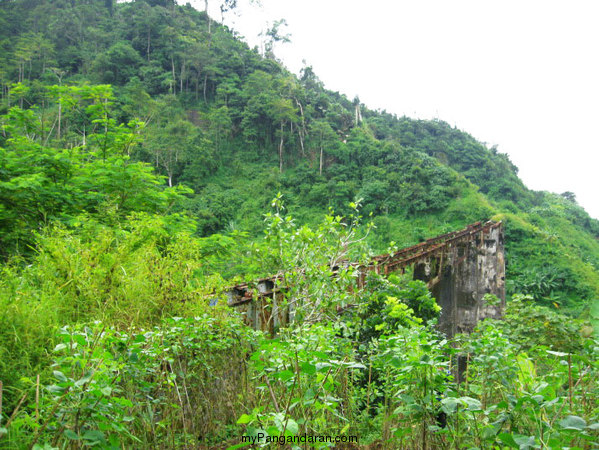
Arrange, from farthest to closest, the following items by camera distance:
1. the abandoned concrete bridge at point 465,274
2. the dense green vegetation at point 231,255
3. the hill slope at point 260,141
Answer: the hill slope at point 260,141
the abandoned concrete bridge at point 465,274
the dense green vegetation at point 231,255

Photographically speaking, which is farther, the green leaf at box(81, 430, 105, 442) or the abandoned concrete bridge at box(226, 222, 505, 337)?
the abandoned concrete bridge at box(226, 222, 505, 337)

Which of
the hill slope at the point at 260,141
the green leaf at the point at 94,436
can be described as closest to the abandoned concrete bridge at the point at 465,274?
the hill slope at the point at 260,141

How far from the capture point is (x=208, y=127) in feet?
104

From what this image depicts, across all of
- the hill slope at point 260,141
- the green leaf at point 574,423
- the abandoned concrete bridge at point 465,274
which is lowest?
the abandoned concrete bridge at point 465,274

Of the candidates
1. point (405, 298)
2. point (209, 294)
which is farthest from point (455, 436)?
point (405, 298)

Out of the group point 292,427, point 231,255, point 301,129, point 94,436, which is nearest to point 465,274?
point 231,255

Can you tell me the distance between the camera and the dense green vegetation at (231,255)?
1.63 meters

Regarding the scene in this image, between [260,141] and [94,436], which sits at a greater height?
[260,141]

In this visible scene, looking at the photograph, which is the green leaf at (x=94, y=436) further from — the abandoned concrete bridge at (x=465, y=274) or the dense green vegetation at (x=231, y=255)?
the abandoned concrete bridge at (x=465, y=274)

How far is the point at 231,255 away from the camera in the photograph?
618 cm

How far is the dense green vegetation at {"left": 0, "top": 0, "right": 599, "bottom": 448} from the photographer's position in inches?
64.1

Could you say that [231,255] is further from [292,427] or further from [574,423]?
[574,423]

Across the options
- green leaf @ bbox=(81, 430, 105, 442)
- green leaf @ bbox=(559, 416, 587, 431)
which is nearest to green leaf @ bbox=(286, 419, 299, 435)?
green leaf @ bbox=(81, 430, 105, 442)

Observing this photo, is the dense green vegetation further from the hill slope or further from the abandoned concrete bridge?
the abandoned concrete bridge
